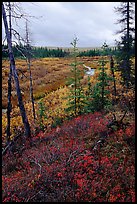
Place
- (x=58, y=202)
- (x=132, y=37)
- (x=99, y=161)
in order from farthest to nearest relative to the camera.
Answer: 1. (x=132, y=37)
2. (x=99, y=161)
3. (x=58, y=202)

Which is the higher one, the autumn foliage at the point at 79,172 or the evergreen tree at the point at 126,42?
the evergreen tree at the point at 126,42

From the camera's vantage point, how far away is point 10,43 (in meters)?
13.6

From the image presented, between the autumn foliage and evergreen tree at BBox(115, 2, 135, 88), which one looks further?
evergreen tree at BBox(115, 2, 135, 88)

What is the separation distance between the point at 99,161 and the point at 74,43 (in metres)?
14.6

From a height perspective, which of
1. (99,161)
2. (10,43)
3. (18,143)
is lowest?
(18,143)

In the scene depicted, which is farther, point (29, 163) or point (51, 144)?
point (51, 144)

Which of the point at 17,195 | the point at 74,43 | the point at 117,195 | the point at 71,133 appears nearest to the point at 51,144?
the point at 71,133

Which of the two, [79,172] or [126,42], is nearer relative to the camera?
[79,172]

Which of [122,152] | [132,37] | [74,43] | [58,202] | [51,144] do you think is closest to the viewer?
[58,202]

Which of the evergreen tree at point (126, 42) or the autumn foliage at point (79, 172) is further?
the evergreen tree at point (126, 42)

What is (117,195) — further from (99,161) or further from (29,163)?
(29,163)

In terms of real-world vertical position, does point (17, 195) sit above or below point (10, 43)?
below

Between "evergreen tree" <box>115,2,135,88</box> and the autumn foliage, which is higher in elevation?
"evergreen tree" <box>115,2,135,88</box>

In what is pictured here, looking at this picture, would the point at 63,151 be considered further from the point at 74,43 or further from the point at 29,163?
the point at 74,43
